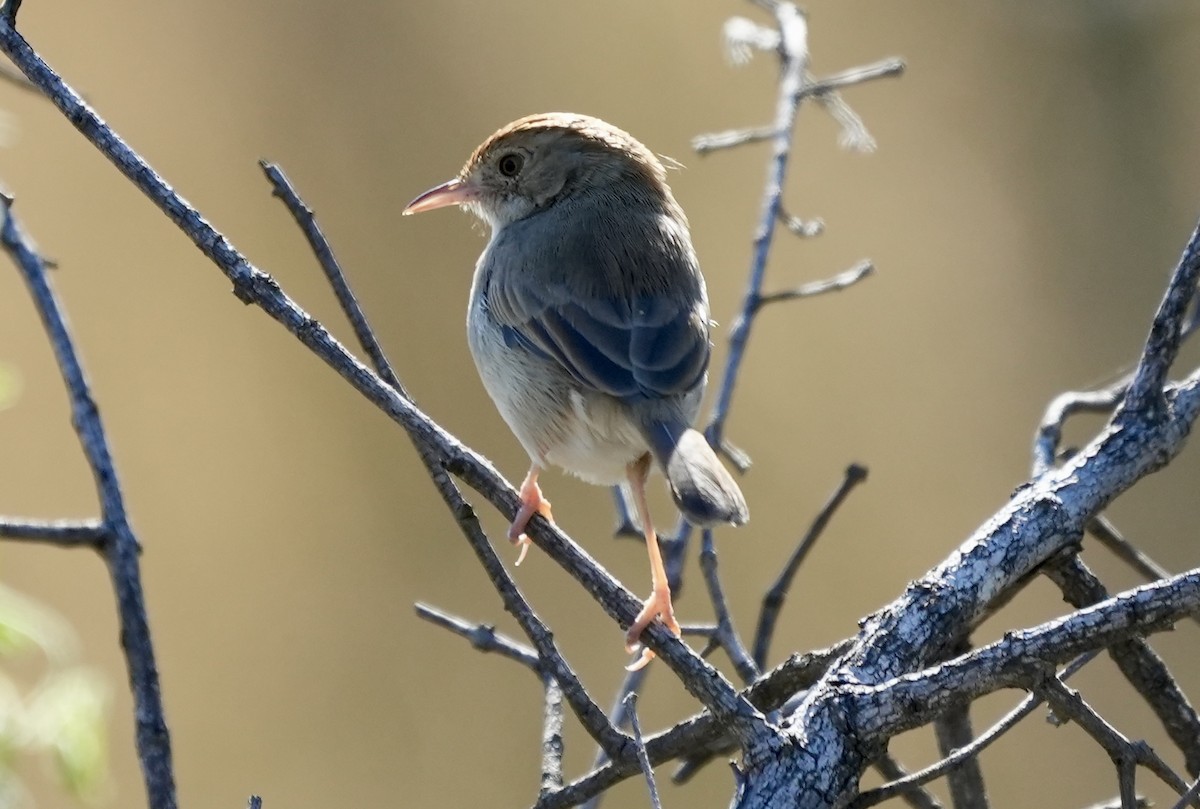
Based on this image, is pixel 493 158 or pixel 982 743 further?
pixel 493 158

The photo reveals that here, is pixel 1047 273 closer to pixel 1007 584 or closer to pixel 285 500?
pixel 285 500

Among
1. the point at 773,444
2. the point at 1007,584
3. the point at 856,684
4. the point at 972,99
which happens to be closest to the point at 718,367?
the point at 773,444

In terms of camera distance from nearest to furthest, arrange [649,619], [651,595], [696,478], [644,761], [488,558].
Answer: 1. [644,761]
2. [649,619]
3. [488,558]
4. [696,478]
5. [651,595]

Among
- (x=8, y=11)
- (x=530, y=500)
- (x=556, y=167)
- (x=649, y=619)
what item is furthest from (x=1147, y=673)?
(x=8, y=11)

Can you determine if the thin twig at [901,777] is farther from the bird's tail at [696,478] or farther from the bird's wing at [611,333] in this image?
the bird's wing at [611,333]

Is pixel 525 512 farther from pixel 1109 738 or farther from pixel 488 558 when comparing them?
pixel 1109 738

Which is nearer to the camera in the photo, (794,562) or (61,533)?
(61,533)

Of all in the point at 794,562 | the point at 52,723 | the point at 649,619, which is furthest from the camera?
the point at 794,562
